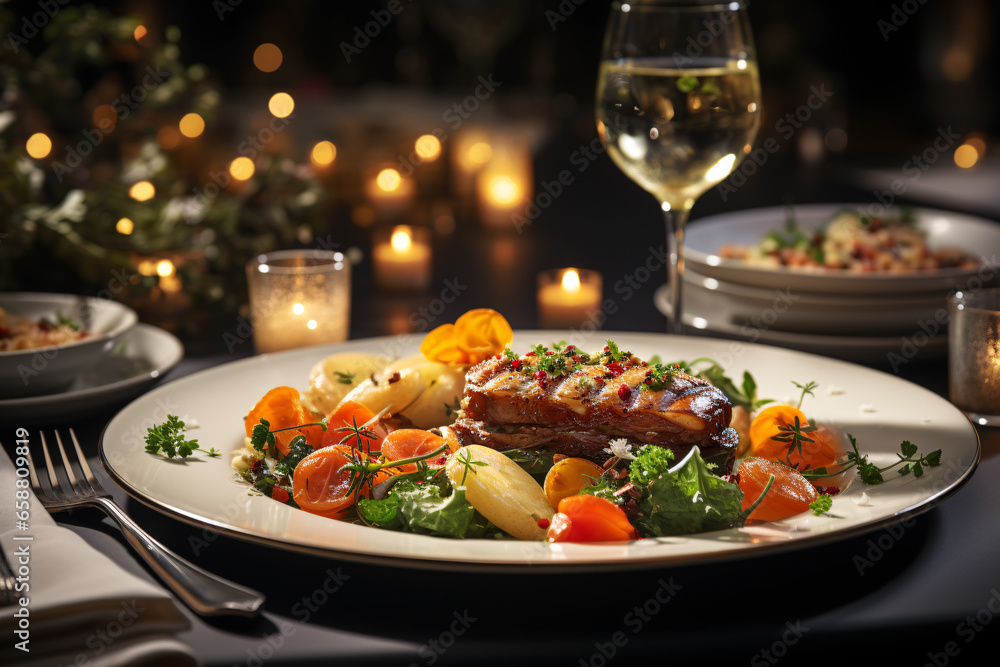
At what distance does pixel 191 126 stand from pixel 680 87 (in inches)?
182

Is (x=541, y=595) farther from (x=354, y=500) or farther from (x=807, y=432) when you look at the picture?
(x=807, y=432)

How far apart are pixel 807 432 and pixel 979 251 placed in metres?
1.71

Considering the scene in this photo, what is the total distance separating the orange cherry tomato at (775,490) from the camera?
145 cm

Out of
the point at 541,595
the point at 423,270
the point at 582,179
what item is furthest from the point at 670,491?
the point at 582,179

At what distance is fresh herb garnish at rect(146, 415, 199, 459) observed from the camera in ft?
5.26

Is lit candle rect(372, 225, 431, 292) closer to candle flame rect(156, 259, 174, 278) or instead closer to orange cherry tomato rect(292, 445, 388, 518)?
candle flame rect(156, 259, 174, 278)

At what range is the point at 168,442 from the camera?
5.27 feet

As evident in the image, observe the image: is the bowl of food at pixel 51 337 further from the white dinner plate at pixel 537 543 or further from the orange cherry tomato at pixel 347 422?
the orange cherry tomato at pixel 347 422

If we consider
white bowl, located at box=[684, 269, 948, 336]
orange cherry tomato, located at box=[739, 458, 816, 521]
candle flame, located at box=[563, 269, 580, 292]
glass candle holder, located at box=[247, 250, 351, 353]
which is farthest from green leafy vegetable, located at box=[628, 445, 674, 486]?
candle flame, located at box=[563, 269, 580, 292]

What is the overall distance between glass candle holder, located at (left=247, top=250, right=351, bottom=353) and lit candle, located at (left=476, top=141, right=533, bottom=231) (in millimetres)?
1846

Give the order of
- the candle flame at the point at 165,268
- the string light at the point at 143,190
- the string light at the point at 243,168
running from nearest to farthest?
the candle flame at the point at 165,268 → the string light at the point at 143,190 → the string light at the point at 243,168

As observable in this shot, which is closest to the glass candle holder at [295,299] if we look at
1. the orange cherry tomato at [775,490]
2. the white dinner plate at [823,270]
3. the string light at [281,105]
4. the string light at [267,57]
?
the white dinner plate at [823,270]

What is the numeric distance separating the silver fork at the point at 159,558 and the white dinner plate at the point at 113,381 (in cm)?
28

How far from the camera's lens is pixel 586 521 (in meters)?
→ 1.34
